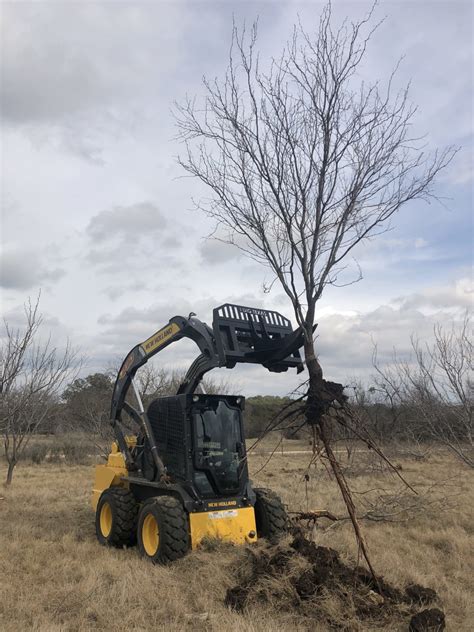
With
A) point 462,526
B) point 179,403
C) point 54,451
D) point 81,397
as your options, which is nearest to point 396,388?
point 462,526

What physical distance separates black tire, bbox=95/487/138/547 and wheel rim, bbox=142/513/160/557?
759 mm

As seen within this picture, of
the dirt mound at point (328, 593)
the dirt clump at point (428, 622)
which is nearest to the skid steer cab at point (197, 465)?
the dirt mound at point (328, 593)

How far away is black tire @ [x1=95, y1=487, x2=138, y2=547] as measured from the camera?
8.23 meters

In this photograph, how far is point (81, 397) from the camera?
1131 inches

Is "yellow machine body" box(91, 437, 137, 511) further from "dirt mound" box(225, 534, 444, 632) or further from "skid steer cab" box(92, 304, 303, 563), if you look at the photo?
"dirt mound" box(225, 534, 444, 632)

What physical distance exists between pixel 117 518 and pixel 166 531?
169cm

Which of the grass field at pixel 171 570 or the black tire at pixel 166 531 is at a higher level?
the black tire at pixel 166 531

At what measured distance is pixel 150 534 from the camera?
758 cm

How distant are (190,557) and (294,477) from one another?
11427 mm

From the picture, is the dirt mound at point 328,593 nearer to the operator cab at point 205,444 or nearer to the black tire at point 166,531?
the black tire at point 166,531

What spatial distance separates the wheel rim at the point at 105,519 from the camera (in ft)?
28.7

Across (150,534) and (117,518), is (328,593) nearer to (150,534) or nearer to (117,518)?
(150,534)

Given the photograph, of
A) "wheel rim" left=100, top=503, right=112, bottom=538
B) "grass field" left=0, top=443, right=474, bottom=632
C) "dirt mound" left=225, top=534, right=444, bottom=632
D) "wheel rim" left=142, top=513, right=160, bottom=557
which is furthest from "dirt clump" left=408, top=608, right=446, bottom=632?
"wheel rim" left=100, top=503, right=112, bottom=538

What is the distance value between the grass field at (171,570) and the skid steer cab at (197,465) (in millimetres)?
384
